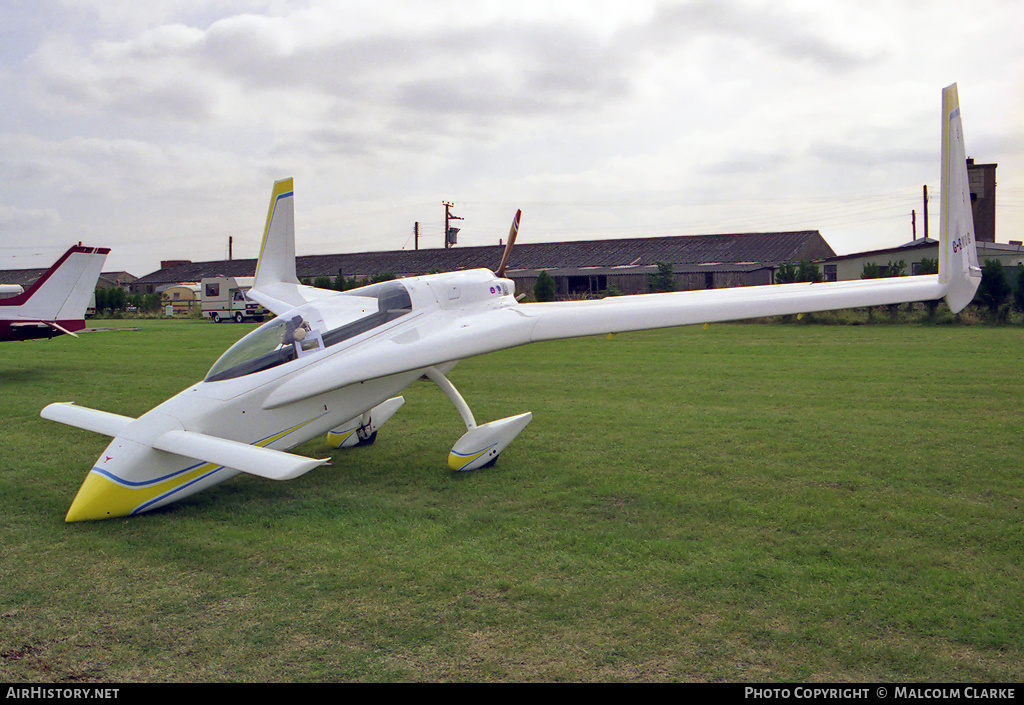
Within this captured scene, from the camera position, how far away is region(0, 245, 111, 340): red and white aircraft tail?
52.8 ft

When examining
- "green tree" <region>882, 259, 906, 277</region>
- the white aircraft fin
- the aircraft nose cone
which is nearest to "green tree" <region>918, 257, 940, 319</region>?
"green tree" <region>882, 259, 906, 277</region>

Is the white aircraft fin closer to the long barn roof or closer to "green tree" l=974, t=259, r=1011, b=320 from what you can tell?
"green tree" l=974, t=259, r=1011, b=320

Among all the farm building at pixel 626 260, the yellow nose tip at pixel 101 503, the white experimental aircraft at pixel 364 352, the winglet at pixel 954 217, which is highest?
the farm building at pixel 626 260

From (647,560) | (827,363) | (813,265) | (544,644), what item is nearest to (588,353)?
(827,363)

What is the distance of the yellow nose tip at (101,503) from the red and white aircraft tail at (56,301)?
12601 millimetres

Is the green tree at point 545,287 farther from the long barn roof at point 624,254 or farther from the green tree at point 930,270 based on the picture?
the green tree at point 930,270

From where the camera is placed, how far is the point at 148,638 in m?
4.09

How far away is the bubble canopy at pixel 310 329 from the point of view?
6.84 meters

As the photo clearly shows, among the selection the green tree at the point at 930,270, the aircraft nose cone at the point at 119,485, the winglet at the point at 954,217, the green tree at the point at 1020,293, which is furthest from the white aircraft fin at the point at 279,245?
the green tree at the point at 1020,293

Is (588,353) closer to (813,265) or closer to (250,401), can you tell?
(250,401)

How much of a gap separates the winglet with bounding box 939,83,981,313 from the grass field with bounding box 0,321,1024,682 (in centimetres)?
195

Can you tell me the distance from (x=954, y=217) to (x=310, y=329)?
241 inches

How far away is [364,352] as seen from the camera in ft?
23.0

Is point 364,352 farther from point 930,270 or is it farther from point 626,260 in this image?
point 626,260
